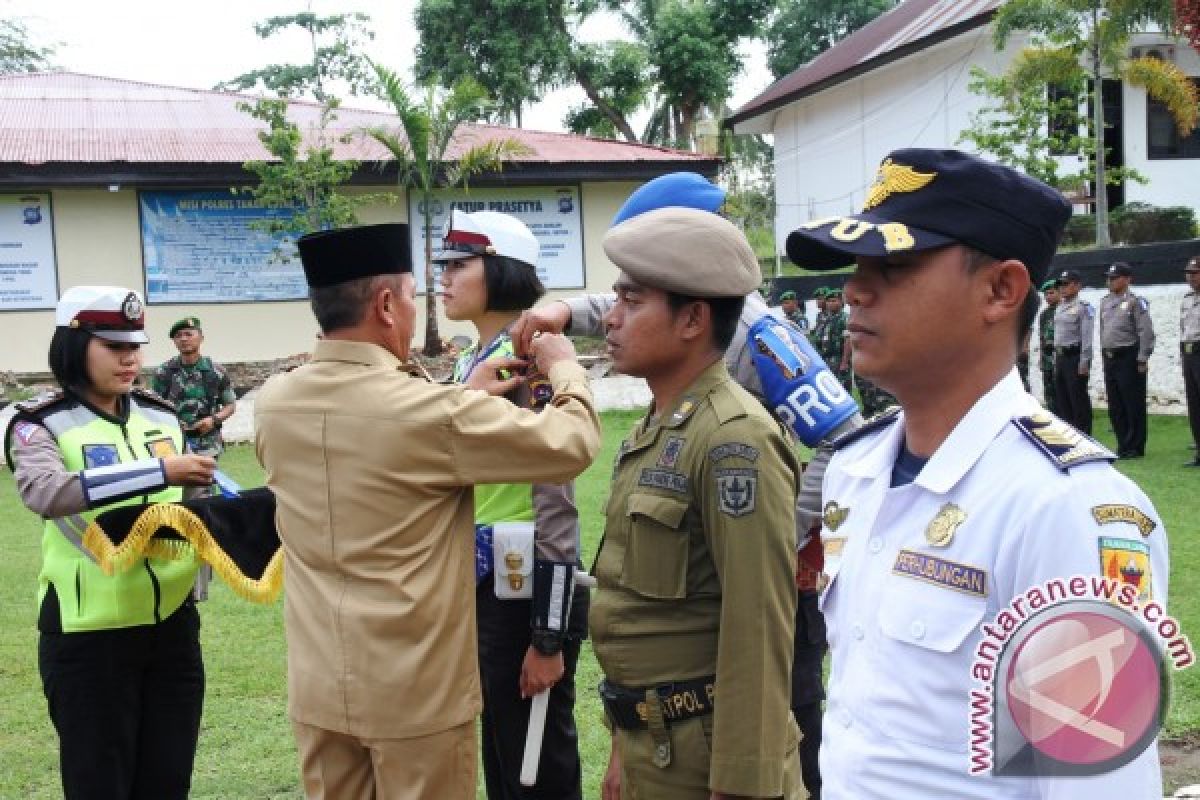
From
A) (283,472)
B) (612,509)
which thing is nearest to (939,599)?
(612,509)

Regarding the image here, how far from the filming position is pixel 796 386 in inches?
112

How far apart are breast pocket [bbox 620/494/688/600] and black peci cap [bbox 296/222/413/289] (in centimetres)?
82

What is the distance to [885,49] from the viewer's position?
23.5m

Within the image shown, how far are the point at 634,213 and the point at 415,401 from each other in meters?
0.94

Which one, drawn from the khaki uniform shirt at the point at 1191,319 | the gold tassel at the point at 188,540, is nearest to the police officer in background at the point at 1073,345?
the khaki uniform shirt at the point at 1191,319

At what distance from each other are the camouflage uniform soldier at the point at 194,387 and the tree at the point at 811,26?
27384mm

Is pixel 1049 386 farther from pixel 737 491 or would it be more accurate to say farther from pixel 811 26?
pixel 811 26

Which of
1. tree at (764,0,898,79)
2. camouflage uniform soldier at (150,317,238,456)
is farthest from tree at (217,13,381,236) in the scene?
tree at (764,0,898,79)

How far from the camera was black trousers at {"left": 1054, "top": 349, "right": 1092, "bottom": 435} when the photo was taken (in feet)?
43.6

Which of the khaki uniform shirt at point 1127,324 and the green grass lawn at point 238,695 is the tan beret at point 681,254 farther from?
the khaki uniform shirt at point 1127,324

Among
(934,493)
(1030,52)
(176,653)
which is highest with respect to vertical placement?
(1030,52)

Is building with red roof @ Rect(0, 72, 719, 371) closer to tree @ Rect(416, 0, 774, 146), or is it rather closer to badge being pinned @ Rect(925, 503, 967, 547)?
tree @ Rect(416, 0, 774, 146)

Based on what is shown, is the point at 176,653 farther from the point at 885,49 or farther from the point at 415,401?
the point at 885,49

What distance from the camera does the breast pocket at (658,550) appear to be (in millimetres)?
2277
